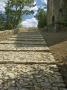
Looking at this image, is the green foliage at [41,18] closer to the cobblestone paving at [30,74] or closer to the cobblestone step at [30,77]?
the cobblestone paving at [30,74]

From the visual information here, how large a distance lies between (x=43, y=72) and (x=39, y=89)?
1.57 meters

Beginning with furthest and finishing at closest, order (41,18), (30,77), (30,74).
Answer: (41,18) → (30,74) → (30,77)

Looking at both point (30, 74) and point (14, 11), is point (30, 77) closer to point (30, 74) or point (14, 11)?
point (30, 74)

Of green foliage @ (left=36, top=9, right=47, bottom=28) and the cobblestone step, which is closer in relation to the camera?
the cobblestone step

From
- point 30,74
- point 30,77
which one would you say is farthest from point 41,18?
point 30,77

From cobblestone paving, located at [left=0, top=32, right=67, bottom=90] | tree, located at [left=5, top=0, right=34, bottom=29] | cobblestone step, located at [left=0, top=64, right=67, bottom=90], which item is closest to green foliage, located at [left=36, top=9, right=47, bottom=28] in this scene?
tree, located at [left=5, top=0, right=34, bottom=29]

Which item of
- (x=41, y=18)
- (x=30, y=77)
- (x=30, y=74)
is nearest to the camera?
(x=30, y=77)

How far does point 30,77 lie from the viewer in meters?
7.50

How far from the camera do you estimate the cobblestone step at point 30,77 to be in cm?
672

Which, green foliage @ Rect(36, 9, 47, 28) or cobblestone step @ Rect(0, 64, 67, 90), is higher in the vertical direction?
cobblestone step @ Rect(0, 64, 67, 90)

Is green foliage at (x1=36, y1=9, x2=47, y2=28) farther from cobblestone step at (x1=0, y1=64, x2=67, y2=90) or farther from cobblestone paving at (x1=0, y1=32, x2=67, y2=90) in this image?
cobblestone step at (x1=0, y1=64, x2=67, y2=90)

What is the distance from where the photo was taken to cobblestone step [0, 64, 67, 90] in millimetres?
6723

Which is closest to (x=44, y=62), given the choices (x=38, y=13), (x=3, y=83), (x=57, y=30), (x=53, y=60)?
(x=53, y=60)

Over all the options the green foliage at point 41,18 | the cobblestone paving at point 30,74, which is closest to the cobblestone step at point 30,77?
the cobblestone paving at point 30,74
